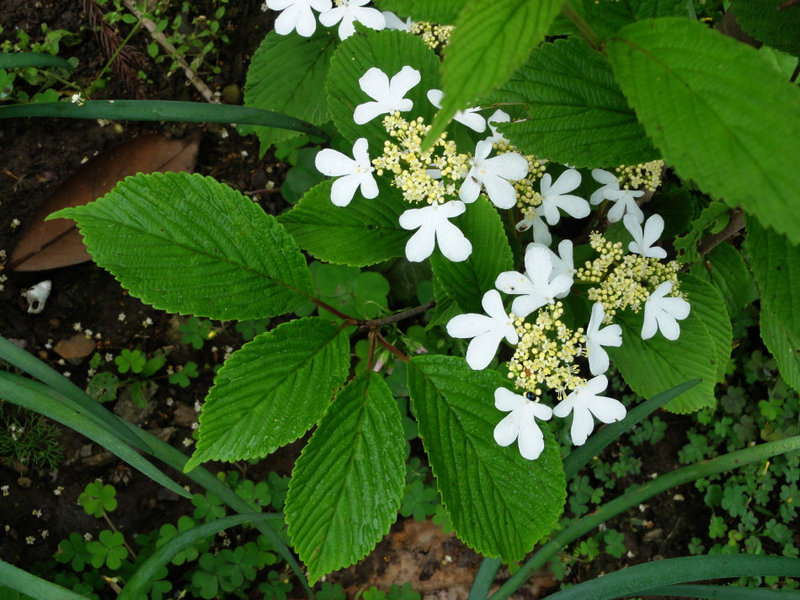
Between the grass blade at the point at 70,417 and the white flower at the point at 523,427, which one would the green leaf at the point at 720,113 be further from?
the grass blade at the point at 70,417

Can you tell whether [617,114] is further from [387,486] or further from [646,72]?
[387,486]

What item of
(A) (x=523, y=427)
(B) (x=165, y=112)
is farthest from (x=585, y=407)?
(B) (x=165, y=112)

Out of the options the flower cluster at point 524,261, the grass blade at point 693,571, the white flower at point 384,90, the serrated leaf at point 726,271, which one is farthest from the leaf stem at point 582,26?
the grass blade at point 693,571

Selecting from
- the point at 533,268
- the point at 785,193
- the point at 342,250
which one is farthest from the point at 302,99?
the point at 785,193

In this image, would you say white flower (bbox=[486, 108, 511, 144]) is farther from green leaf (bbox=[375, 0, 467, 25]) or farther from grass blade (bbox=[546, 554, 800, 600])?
grass blade (bbox=[546, 554, 800, 600])

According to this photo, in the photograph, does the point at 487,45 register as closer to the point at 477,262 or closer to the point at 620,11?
the point at 620,11
